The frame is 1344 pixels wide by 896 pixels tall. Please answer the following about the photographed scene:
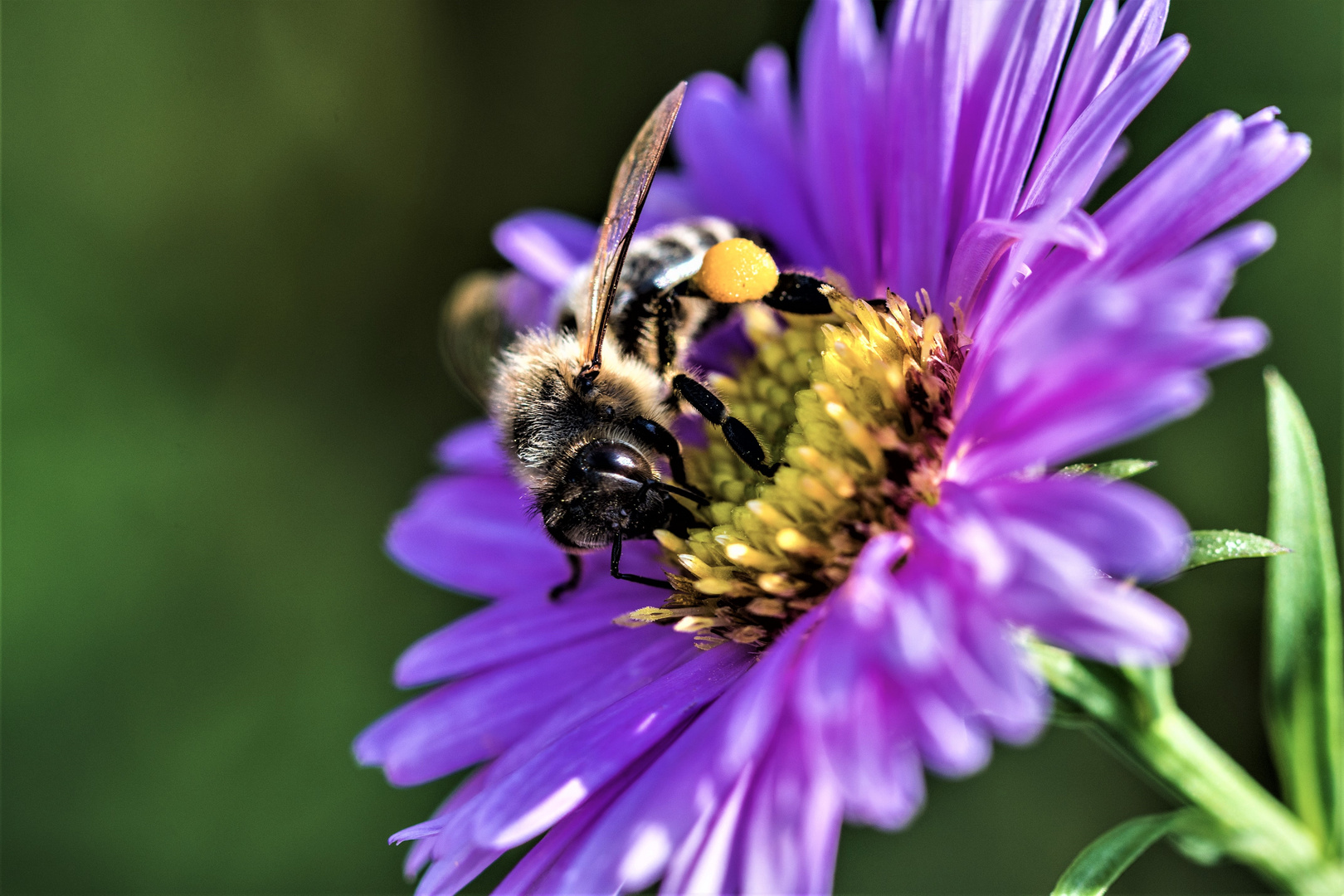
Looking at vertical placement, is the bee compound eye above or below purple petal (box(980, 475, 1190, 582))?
below

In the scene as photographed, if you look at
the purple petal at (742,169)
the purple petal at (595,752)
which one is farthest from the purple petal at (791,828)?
the purple petal at (742,169)

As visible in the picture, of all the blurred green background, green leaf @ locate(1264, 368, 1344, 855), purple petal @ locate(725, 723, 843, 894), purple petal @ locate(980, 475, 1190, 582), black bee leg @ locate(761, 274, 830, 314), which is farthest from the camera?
the blurred green background

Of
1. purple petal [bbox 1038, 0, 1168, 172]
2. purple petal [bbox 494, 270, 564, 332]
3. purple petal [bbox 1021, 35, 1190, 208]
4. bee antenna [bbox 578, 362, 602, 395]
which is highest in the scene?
purple petal [bbox 1038, 0, 1168, 172]

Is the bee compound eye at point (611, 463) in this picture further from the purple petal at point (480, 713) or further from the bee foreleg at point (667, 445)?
the purple petal at point (480, 713)

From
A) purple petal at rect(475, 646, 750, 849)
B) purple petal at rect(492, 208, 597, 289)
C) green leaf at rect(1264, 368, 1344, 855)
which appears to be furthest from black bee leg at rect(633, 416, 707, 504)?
green leaf at rect(1264, 368, 1344, 855)

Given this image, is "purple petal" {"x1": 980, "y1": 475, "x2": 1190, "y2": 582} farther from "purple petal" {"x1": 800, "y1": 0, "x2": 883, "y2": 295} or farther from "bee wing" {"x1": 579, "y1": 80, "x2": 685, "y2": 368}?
"purple petal" {"x1": 800, "y1": 0, "x2": 883, "y2": 295}

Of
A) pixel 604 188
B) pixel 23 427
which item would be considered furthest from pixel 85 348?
pixel 604 188
